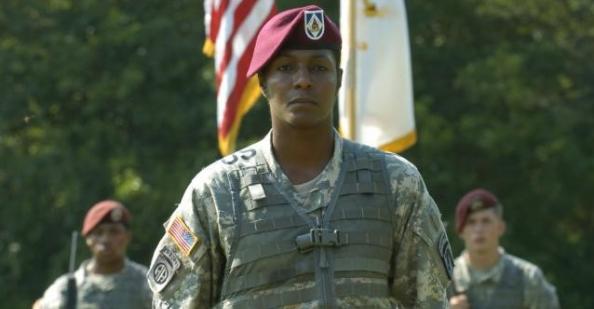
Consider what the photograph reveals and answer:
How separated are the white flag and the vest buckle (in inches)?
281

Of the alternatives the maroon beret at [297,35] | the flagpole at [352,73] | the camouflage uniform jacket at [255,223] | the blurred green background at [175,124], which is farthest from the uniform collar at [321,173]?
the blurred green background at [175,124]

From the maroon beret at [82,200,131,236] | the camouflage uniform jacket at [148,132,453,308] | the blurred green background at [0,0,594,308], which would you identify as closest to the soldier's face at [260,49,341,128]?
the camouflage uniform jacket at [148,132,453,308]

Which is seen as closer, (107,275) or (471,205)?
(107,275)

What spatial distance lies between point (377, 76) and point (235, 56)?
972 millimetres

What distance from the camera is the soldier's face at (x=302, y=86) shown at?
6.05m

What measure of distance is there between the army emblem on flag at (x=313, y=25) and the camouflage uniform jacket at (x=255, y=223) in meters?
0.34

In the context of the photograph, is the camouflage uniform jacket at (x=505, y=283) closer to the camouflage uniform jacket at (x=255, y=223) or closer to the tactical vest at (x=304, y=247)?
the camouflage uniform jacket at (x=255, y=223)

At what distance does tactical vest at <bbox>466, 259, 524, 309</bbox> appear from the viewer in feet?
43.6

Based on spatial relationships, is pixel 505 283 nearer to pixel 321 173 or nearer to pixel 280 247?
pixel 321 173

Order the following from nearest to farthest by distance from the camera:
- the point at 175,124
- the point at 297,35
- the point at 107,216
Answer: the point at 297,35, the point at 107,216, the point at 175,124

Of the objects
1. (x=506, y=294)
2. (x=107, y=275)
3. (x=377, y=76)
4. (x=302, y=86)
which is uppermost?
(x=377, y=76)

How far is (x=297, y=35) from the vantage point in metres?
6.12

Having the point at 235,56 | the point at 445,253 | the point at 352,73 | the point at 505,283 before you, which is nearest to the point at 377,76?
the point at 352,73

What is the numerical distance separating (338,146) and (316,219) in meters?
0.27
